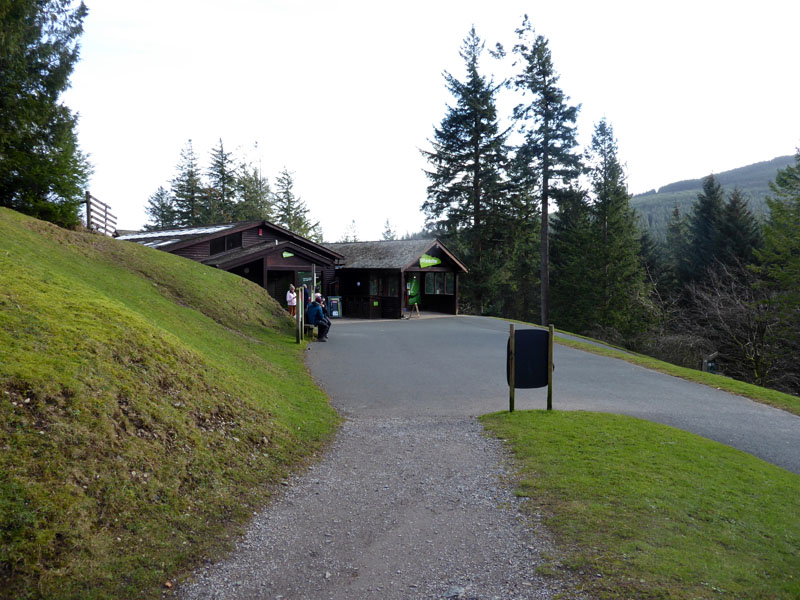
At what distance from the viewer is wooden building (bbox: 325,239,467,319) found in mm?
30016

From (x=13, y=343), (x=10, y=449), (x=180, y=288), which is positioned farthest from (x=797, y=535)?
(x=180, y=288)

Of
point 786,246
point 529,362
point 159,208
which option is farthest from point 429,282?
point 159,208

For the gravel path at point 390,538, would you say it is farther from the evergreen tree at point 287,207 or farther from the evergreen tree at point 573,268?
the evergreen tree at point 287,207

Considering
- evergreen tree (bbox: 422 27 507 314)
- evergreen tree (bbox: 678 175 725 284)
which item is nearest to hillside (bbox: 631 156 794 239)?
evergreen tree (bbox: 678 175 725 284)

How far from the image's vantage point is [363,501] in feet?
18.2

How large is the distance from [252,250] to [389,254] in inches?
342

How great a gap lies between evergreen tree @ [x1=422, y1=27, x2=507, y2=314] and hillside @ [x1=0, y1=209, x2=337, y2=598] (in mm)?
30208

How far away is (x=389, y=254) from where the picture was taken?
31422 millimetres

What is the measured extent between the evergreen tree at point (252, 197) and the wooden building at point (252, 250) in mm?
29084

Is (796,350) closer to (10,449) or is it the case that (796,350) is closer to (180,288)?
(180,288)

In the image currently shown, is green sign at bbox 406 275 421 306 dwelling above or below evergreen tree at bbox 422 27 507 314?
below

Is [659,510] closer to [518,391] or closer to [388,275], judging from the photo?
[518,391]

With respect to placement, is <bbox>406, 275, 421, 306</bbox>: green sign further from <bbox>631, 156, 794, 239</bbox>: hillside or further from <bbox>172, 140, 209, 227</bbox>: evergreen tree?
<bbox>631, 156, 794, 239</bbox>: hillside

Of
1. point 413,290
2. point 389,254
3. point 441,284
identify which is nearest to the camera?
point 389,254
